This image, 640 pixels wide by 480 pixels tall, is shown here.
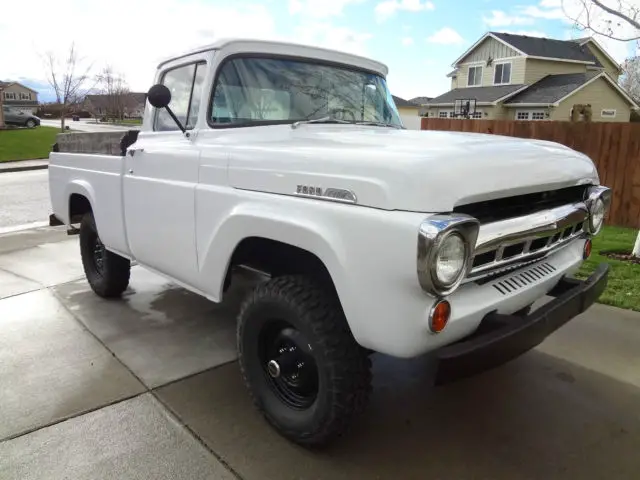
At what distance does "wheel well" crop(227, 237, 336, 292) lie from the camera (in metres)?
2.56

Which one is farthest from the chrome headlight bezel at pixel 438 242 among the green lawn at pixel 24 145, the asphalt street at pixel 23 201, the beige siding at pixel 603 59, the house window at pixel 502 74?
the beige siding at pixel 603 59

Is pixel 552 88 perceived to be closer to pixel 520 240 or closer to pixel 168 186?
pixel 168 186

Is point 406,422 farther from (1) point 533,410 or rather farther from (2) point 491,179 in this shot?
(2) point 491,179

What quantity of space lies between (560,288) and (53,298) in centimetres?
427

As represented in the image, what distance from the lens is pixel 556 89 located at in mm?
28703

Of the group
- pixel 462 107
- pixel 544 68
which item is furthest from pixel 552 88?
pixel 462 107

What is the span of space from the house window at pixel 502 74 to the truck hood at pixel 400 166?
31.8 meters

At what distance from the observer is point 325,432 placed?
238cm

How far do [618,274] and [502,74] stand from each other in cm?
2969

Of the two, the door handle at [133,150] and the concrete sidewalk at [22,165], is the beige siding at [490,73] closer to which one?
the concrete sidewalk at [22,165]

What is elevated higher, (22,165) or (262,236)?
(262,236)

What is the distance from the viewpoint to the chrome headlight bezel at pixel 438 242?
6.00 feet

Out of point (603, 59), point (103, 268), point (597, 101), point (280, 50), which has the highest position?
point (603, 59)

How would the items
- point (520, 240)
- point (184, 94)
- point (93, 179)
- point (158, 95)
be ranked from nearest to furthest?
1. point (520, 240)
2. point (158, 95)
3. point (184, 94)
4. point (93, 179)
